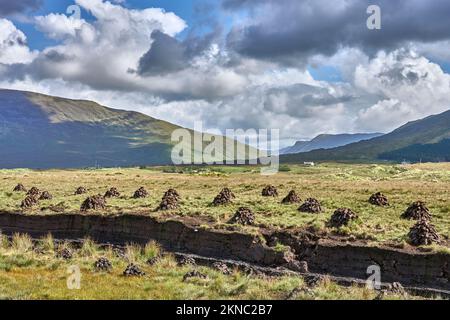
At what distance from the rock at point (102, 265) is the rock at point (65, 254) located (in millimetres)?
3862

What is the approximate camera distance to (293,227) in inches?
1249

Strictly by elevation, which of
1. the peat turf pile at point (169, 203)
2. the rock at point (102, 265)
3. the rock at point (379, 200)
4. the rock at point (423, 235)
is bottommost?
the rock at point (102, 265)

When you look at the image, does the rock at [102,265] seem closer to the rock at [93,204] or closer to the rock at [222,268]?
the rock at [222,268]

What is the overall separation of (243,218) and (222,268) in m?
7.19

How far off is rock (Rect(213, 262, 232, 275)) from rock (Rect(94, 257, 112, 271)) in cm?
571

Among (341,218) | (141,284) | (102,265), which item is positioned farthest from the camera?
(341,218)

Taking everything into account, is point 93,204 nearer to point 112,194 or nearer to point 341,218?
point 112,194

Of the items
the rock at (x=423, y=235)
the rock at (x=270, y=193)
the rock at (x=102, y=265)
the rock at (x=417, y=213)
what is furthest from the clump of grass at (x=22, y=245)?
the rock at (x=417, y=213)

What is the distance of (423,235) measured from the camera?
1046 inches

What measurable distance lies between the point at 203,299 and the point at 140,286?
4309 millimetres

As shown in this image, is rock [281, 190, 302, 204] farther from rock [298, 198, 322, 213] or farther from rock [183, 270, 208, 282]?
rock [183, 270, 208, 282]

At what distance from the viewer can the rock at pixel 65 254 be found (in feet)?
100

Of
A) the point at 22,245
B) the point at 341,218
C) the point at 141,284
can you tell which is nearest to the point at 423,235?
the point at 341,218
